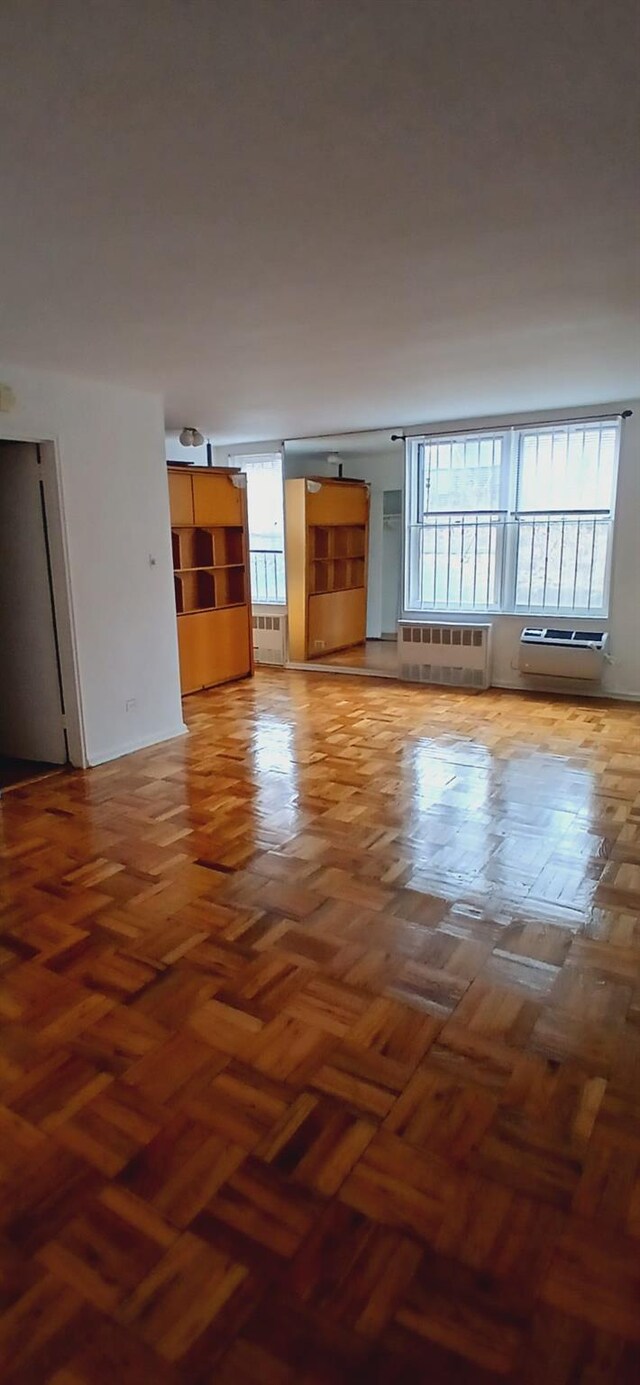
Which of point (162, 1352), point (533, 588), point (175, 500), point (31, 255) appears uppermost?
point (31, 255)

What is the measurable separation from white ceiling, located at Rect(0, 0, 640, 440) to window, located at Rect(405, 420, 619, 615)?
7.99 ft

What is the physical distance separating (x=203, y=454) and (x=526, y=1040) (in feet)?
23.5

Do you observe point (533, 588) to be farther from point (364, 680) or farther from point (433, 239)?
point (433, 239)

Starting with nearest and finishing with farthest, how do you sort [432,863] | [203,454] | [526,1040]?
[526,1040]
[432,863]
[203,454]

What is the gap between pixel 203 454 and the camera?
7941mm

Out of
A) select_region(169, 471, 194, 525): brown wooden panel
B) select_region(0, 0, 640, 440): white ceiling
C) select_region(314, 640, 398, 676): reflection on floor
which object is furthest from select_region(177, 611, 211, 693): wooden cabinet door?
select_region(0, 0, 640, 440): white ceiling

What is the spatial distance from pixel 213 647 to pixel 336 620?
1997mm

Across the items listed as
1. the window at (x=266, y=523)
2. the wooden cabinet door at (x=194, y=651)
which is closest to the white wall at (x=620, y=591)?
the window at (x=266, y=523)

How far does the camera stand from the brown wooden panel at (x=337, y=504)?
7.64 meters

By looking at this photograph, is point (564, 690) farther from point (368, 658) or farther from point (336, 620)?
point (336, 620)

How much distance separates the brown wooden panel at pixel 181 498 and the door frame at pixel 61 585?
2.02 meters

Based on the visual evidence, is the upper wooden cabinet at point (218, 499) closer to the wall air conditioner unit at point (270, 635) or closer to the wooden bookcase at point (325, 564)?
the wooden bookcase at point (325, 564)

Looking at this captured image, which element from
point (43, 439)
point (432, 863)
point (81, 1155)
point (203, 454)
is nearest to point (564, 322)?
point (432, 863)

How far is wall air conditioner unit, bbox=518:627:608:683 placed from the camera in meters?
5.99
